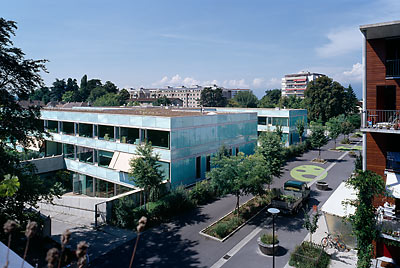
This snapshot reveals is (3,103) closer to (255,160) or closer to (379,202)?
(255,160)

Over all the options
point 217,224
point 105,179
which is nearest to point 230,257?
point 217,224

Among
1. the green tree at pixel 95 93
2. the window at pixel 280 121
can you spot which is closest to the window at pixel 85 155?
the window at pixel 280 121

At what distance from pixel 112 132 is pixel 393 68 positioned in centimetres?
2350

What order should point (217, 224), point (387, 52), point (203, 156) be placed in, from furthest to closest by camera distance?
point (203, 156), point (217, 224), point (387, 52)

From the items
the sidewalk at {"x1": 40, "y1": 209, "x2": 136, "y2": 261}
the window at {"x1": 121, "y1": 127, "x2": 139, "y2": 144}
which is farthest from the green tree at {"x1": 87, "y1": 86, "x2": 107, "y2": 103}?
the sidewalk at {"x1": 40, "y1": 209, "x2": 136, "y2": 261}

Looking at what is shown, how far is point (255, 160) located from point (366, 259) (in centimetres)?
908

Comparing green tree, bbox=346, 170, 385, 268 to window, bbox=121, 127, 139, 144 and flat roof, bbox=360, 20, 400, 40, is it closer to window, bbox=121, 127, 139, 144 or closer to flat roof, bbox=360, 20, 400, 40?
flat roof, bbox=360, 20, 400, 40

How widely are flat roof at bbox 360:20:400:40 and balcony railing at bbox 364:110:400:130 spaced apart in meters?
3.61

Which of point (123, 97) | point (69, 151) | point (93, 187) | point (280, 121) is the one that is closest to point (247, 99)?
point (123, 97)

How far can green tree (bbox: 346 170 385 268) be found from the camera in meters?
12.2

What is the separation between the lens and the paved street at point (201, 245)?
14.8 meters

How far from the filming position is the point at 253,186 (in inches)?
755

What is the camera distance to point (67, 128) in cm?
3431

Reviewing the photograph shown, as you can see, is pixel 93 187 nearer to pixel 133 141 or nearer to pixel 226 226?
pixel 133 141
